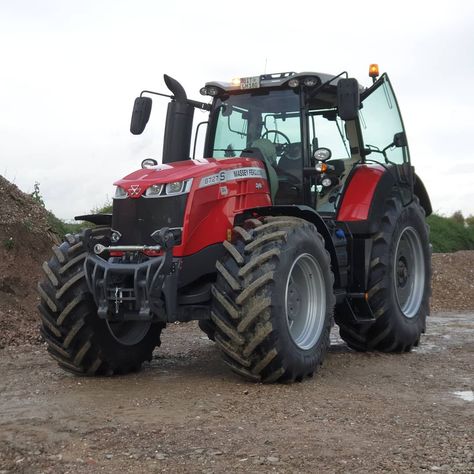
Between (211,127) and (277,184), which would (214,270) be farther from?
(211,127)

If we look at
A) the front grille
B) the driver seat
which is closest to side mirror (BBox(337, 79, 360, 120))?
the driver seat

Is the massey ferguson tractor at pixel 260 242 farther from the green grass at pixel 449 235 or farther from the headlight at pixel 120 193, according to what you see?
the green grass at pixel 449 235

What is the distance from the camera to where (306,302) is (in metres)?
6.98

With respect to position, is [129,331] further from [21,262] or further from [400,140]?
[21,262]

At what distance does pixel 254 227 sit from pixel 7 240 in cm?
623

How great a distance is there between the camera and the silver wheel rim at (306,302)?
267 inches

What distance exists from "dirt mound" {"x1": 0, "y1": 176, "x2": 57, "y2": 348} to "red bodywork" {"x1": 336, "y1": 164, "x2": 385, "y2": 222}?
411 centimetres

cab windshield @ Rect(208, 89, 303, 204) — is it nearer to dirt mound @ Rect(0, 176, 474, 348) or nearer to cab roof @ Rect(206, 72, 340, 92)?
cab roof @ Rect(206, 72, 340, 92)

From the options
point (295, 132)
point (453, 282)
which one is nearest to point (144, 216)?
point (295, 132)

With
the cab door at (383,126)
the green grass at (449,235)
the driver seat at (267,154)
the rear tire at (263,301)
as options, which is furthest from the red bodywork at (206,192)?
the green grass at (449,235)

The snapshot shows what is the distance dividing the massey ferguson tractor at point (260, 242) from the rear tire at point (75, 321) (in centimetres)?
1

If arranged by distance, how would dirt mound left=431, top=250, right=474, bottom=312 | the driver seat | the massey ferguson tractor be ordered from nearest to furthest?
the massey ferguson tractor → the driver seat → dirt mound left=431, top=250, right=474, bottom=312

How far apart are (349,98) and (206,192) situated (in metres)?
1.63

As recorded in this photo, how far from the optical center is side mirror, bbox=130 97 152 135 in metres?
7.90
